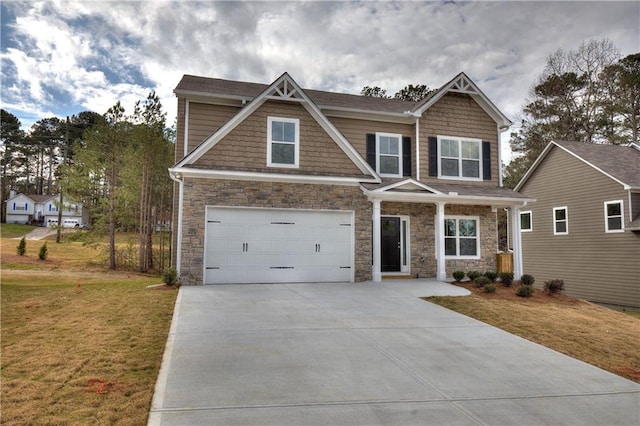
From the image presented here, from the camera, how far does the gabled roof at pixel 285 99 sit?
11.4 m

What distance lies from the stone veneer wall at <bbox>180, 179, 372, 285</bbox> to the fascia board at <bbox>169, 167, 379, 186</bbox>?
132mm

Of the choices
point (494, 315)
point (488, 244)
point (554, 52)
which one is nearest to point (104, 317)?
point (494, 315)

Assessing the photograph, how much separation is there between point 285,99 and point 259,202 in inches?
131

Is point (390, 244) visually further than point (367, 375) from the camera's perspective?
Yes

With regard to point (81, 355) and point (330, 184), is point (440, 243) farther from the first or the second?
point (81, 355)

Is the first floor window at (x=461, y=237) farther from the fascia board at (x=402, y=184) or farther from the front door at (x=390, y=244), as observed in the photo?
the fascia board at (x=402, y=184)

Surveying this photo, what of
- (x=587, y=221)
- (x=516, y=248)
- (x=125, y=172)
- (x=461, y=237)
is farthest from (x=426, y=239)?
(x=125, y=172)

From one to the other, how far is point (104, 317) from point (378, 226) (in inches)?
315

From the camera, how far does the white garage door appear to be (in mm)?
11453

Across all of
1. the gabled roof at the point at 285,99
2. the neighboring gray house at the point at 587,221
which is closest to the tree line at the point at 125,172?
the gabled roof at the point at 285,99

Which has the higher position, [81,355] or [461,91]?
[461,91]

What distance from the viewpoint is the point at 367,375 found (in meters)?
4.54

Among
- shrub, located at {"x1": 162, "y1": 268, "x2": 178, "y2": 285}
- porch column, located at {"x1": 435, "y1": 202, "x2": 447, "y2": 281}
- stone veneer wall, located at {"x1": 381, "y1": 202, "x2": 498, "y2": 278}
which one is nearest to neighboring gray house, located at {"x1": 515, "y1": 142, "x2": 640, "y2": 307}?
stone veneer wall, located at {"x1": 381, "y1": 202, "x2": 498, "y2": 278}

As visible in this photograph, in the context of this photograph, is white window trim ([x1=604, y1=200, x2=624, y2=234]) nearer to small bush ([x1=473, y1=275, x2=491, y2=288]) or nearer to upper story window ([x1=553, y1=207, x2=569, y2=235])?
upper story window ([x1=553, y1=207, x2=569, y2=235])
